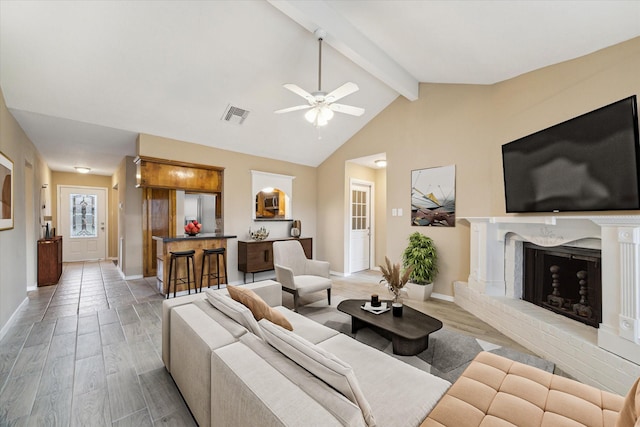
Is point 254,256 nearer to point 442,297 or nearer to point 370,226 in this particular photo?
point 370,226

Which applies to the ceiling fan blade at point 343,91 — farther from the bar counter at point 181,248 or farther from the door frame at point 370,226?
the door frame at point 370,226

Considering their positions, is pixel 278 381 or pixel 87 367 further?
pixel 87 367

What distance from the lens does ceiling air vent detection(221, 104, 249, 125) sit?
4.20m

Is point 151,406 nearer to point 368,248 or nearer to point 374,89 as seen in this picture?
point 374,89

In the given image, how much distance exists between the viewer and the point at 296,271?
14.0ft

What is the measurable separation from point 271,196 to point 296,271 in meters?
2.16

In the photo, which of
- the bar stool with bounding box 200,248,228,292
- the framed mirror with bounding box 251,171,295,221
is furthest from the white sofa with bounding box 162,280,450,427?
the framed mirror with bounding box 251,171,295,221

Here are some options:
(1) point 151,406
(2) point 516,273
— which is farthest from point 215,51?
(2) point 516,273

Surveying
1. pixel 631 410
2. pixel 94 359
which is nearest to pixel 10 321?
pixel 94 359

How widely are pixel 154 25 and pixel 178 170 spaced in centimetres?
231

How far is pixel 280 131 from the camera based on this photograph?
16.5ft

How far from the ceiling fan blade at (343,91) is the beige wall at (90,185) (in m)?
8.26

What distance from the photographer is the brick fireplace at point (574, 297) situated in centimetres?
199

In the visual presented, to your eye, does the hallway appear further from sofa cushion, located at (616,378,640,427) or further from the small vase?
sofa cushion, located at (616,378,640,427)
